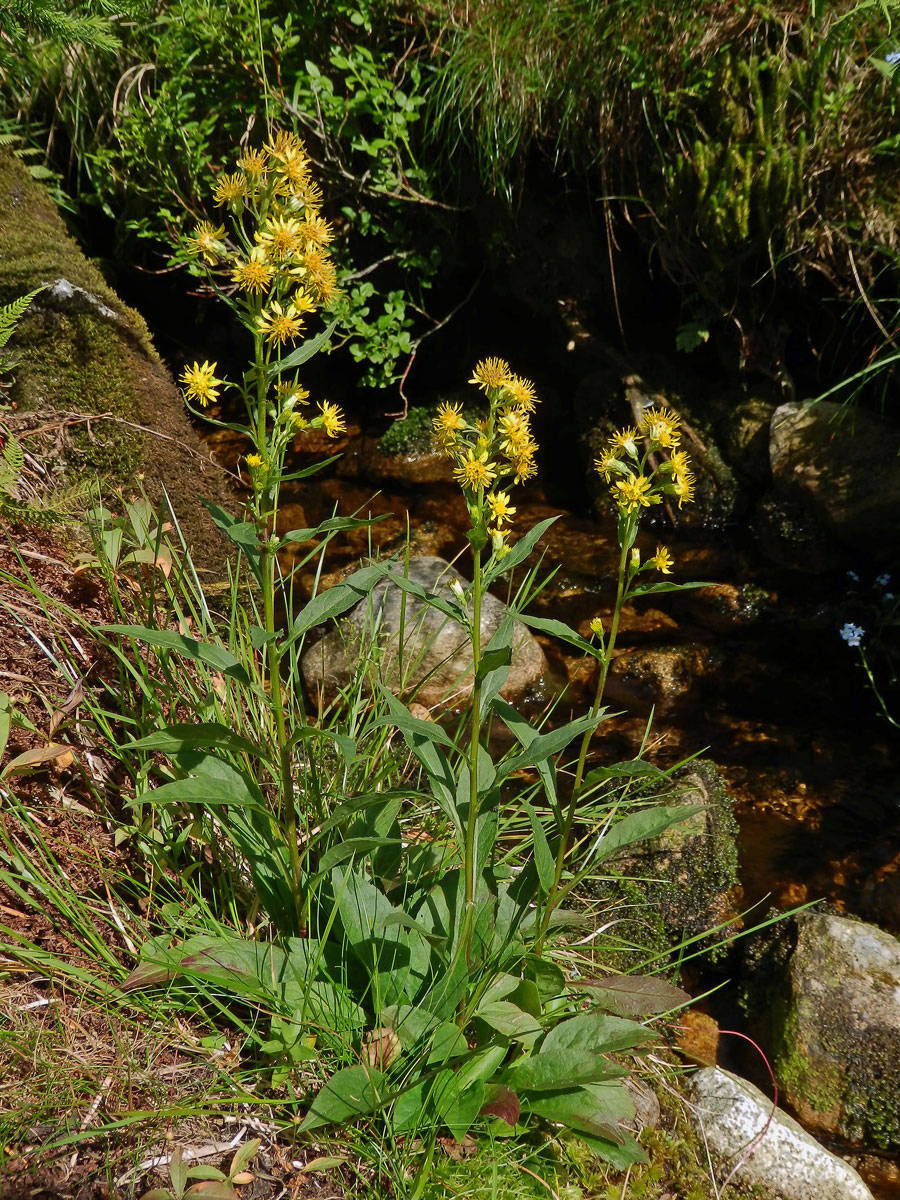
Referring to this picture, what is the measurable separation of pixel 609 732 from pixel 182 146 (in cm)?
396

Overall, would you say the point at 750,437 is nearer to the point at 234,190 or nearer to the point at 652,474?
the point at 652,474

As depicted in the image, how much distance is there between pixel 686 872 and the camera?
2834 millimetres

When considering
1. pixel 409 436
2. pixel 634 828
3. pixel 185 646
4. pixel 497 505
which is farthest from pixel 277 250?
pixel 409 436

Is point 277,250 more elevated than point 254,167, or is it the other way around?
point 254,167

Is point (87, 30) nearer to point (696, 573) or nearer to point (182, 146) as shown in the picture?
point (182, 146)

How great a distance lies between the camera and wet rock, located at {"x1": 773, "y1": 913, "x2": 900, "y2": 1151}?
225 centimetres

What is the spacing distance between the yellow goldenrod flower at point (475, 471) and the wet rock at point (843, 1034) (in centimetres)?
188

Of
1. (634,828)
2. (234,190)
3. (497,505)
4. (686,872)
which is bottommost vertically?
(686,872)

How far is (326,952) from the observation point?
1.68 meters

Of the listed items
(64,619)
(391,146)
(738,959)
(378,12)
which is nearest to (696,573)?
(738,959)

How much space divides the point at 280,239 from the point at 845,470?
3447 mm

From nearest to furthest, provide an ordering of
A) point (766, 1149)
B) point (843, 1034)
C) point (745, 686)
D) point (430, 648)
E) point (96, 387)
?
point (766, 1149) → point (843, 1034) → point (96, 387) → point (430, 648) → point (745, 686)

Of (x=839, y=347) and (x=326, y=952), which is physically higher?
(x=839, y=347)

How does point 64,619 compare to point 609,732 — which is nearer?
point 64,619
